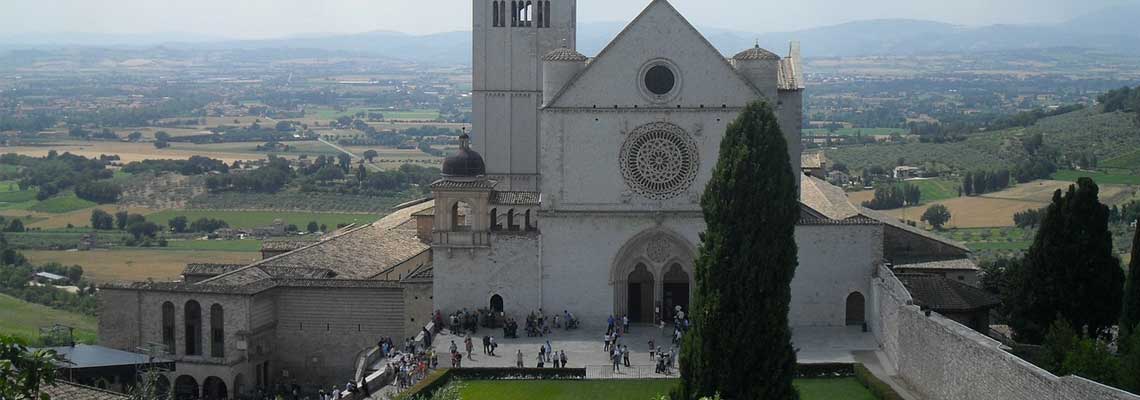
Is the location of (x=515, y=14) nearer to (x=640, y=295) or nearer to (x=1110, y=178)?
(x=640, y=295)

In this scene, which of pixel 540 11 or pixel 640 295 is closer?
pixel 640 295

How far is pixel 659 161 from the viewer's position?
45.5 meters

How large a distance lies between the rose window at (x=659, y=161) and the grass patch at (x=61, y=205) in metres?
85.3

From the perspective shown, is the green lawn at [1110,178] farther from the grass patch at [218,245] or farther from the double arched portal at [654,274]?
the double arched portal at [654,274]

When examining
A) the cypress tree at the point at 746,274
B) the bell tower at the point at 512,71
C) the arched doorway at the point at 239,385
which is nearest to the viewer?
the cypress tree at the point at 746,274

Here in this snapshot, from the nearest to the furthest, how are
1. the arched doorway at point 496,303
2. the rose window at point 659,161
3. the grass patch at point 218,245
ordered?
1. the rose window at point 659,161
2. the arched doorway at point 496,303
3. the grass patch at point 218,245

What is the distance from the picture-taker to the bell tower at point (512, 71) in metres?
54.9

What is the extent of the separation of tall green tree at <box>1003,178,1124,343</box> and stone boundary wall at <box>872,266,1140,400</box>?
3246 millimetres

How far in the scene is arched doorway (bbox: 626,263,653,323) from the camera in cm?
4616

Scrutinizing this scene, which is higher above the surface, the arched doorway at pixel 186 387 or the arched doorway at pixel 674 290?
the arched doorway at pixel 674 290

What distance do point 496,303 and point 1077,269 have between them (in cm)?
1640

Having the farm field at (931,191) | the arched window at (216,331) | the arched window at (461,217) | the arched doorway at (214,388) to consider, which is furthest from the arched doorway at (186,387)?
the farm field at (931,191)

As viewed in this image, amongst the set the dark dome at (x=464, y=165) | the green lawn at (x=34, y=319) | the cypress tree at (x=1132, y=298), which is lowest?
the green lawn at (x=34, y=319)

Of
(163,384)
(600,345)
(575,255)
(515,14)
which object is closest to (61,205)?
(515,14)
